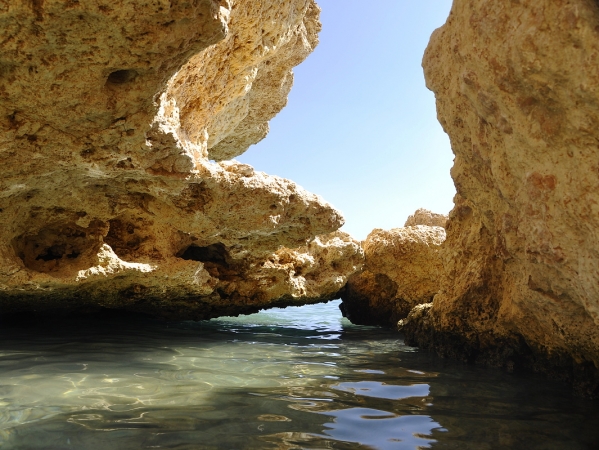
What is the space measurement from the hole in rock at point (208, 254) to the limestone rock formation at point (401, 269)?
2661 mm

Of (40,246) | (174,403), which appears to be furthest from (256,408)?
(40,246)

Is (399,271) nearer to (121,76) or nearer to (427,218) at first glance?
(427,218)

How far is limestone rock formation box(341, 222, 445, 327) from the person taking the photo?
8578 millimetres

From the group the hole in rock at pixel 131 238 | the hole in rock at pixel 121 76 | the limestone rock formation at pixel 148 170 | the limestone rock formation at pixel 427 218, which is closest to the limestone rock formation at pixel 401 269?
the limestone rock formation at pixel 148 170

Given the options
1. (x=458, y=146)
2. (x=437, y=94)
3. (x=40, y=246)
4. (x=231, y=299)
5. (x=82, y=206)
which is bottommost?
(x=231, y=299)

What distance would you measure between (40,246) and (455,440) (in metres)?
5.27

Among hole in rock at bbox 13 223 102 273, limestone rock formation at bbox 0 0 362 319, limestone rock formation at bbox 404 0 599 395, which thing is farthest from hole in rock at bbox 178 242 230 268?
limestone rock formation at bbox 404 0 599 395

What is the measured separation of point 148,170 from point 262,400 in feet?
7.68

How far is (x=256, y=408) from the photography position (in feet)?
10.8

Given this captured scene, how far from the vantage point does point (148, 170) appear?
4660mm

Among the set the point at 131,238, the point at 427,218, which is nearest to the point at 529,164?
the point at 131,238

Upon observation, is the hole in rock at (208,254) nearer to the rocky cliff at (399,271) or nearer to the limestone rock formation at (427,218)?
the rocky cliff at (399,271)

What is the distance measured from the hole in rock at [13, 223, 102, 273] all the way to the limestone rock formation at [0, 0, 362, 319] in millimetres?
19

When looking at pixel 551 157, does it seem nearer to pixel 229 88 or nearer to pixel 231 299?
pixel 229 88
